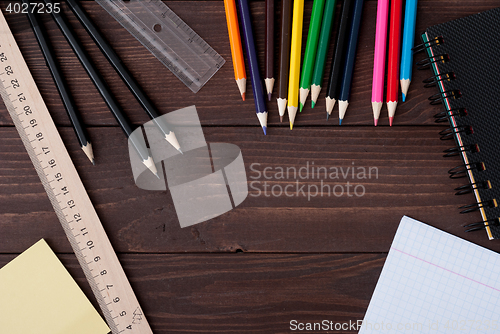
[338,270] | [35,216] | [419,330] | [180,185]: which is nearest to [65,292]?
[35,216]

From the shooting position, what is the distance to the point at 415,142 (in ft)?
2.07

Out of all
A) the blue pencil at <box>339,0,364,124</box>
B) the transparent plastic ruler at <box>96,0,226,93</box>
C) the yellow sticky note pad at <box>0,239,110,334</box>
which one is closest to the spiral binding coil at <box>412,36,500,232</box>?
the blue pencil at <box>339,0,364,124</box>

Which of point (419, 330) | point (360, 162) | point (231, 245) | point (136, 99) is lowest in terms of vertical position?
point (419, 330)

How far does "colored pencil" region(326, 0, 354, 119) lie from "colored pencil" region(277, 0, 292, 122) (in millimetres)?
78

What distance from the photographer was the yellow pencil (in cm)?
61

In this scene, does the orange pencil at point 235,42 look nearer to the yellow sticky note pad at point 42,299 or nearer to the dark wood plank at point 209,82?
the dark wood plank at point 209,82

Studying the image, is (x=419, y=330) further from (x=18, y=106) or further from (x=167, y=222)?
(x=18, y=106)

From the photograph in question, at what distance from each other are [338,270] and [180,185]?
0.32 metres

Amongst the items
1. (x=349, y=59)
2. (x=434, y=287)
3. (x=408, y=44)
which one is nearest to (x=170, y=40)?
(x=349, y=59)

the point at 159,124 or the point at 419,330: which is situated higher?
the point at 159,124

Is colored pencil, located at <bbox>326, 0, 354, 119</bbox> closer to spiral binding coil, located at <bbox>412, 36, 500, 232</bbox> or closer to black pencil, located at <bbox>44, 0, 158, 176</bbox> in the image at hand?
spiral binding coil, located at <bbox>412, 36, 500, 232</bbox>

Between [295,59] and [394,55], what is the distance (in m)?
0.17

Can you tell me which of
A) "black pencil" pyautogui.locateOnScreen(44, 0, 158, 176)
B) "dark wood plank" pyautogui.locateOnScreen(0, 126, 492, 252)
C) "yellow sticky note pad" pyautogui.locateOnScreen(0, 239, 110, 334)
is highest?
"black pencil" pyautogui.locateOnScreen(44, 0, 158, 176)

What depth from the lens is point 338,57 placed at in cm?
61
